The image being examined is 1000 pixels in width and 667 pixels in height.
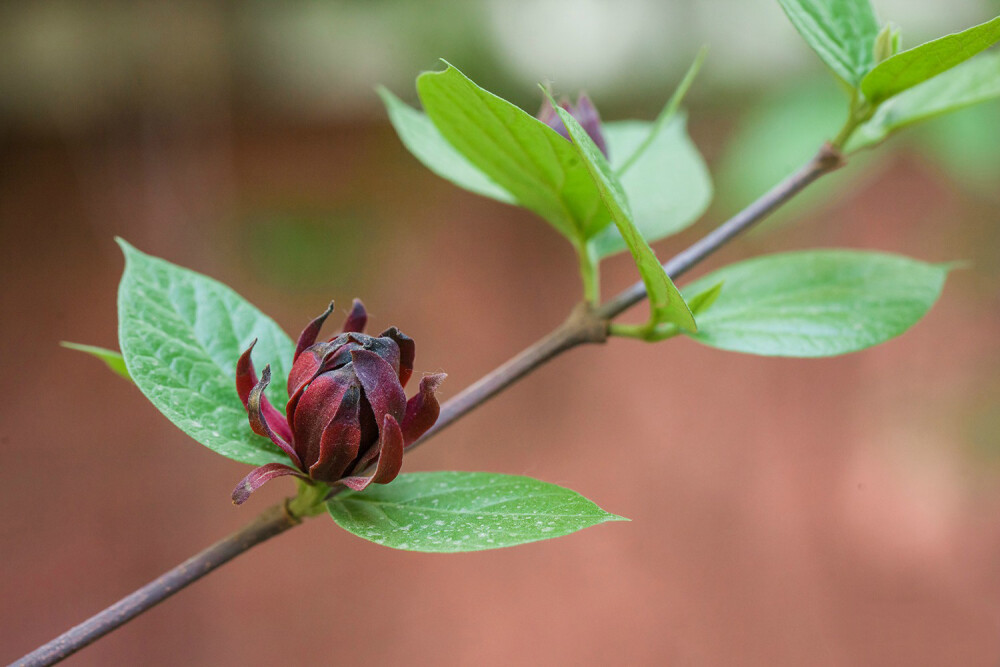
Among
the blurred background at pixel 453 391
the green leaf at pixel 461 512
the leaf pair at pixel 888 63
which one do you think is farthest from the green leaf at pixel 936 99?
the blurred background at pixel 453 391

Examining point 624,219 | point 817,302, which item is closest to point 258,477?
point 624,219

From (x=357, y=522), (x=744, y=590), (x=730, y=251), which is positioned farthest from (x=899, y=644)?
(x=357, y=522)

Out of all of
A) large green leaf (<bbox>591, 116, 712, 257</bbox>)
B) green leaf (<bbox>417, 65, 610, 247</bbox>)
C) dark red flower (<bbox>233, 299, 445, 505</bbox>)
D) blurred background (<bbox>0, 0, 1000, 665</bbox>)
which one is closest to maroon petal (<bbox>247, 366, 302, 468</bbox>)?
dark red flower (<bbox>233, 299, 445, 505</bbox>)

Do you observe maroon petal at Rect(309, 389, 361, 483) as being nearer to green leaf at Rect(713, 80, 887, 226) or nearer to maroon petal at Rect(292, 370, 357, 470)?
maroon petal at Rect(292, 370, 357, 470)

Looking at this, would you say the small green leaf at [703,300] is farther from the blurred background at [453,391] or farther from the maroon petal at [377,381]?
the blurred background at [453,391]

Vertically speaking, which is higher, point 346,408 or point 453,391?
point 346,408

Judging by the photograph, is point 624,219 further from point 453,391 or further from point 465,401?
point 453,391
